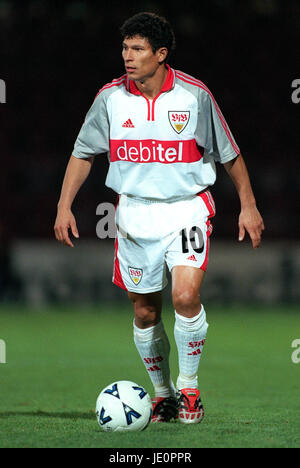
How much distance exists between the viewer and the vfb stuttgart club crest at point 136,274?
17.2 feet

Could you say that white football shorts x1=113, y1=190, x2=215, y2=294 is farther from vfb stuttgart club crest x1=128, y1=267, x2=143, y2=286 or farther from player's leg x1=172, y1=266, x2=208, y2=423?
player's leg x1=172, y1=266, x2=208, y2=423

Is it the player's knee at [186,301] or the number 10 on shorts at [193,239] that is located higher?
the number 10 on shorts at [193,239]

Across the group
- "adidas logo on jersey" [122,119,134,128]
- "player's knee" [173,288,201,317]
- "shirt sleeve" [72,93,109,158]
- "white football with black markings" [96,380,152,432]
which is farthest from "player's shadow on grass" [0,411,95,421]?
"adidas logo on jersey" [122,119,134,128]

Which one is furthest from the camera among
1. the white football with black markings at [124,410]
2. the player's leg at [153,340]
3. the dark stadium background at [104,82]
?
the dark stadium background at [104,82]

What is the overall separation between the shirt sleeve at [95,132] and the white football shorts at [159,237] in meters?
0.33

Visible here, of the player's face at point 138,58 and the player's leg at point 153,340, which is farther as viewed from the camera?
the player's leg at point 153,340

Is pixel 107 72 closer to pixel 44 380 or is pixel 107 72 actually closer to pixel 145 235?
pixel 44 380

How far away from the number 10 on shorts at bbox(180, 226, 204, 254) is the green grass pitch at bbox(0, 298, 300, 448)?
964 millimetres

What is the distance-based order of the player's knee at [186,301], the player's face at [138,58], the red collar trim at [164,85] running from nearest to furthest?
the player's knee at [186,301] → the player's face at [138,58] → the red collar trim at [164,85]

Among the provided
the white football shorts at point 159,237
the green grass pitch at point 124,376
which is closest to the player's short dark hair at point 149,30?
the white football shorts at point 159,237

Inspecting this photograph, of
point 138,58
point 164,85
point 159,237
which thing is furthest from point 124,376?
point 138,58

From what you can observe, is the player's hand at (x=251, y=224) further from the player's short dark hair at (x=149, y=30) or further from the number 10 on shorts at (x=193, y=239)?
the player's short dark hair at (x=149, y=30)
